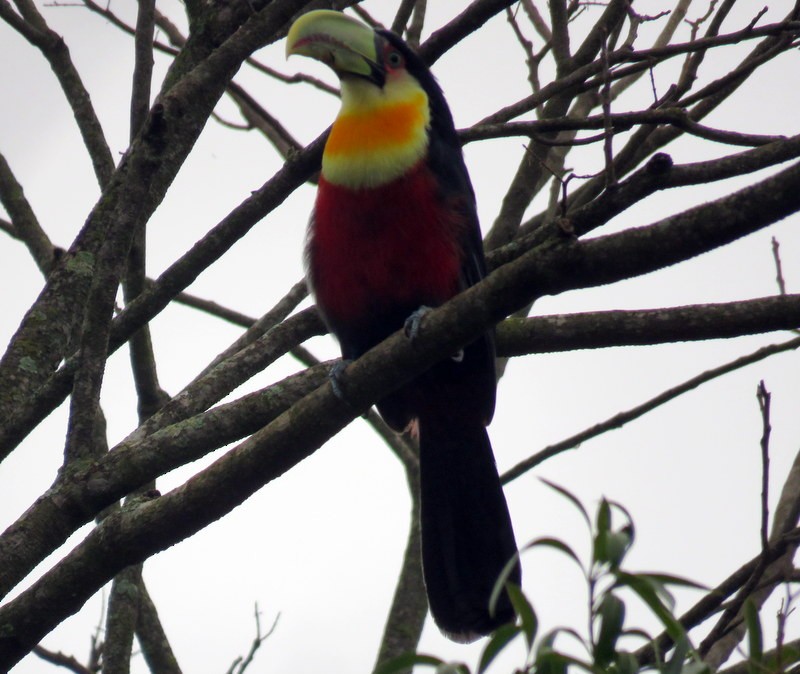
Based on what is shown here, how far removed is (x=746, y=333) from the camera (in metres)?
2.97

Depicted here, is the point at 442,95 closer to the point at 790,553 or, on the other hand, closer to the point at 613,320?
the point at 613,320

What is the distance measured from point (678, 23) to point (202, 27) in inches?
102

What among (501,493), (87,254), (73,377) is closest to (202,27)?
(87,254)

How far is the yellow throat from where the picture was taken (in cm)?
415

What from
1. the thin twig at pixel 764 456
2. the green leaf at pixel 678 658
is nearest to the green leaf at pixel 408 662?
the green leaf at pixel 678 658

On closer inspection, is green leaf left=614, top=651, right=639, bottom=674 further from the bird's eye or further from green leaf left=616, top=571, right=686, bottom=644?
the bird's eye

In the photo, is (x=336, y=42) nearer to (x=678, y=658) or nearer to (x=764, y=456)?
(x=764, y=456)

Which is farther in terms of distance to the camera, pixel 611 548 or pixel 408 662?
pixel 408 662

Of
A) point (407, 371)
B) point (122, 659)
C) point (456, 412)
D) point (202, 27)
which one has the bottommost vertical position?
point (122, 659)

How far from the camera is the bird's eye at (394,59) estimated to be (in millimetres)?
4523

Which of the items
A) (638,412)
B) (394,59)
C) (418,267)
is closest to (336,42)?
(394,59)

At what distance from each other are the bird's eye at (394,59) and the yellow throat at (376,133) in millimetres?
44

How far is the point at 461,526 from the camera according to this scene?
4230 mm

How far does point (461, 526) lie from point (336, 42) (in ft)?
6.30
